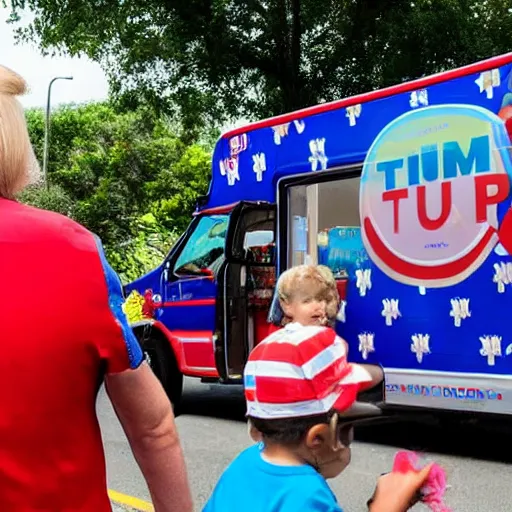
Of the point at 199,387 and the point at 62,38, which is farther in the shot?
the point at 62,38

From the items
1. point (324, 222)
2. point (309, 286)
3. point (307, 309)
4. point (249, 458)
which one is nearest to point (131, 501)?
point (307, 309)

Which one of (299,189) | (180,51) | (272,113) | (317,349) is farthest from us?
(272,113)

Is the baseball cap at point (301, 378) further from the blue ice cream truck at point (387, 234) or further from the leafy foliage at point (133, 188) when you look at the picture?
the leafy foliage at point (133, 188)

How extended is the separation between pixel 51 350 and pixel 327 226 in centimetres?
596

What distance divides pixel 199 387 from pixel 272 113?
24.4 ft

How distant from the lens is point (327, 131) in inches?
279

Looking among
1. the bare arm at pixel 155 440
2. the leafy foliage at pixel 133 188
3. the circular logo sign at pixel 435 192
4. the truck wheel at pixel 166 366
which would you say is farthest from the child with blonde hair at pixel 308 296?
the leafy foliage at pixel 133 188

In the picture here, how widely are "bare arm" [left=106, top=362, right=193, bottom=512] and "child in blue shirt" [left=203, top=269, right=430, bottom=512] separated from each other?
0.17m

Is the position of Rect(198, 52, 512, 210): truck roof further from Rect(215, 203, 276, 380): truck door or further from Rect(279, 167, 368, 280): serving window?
Rect(215, 203, 276, 380): truck door

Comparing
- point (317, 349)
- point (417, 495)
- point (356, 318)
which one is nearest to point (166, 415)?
point (317, 349)

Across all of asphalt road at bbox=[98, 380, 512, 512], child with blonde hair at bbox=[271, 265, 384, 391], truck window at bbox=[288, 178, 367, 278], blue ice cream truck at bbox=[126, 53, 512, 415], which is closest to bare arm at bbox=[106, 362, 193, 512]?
child with blonde hair at bbox=[271, 265, 384, 391]

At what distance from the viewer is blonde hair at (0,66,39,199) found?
1717 mm

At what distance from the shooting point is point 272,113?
17.1m

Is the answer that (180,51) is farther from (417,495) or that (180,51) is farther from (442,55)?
(417,495)
